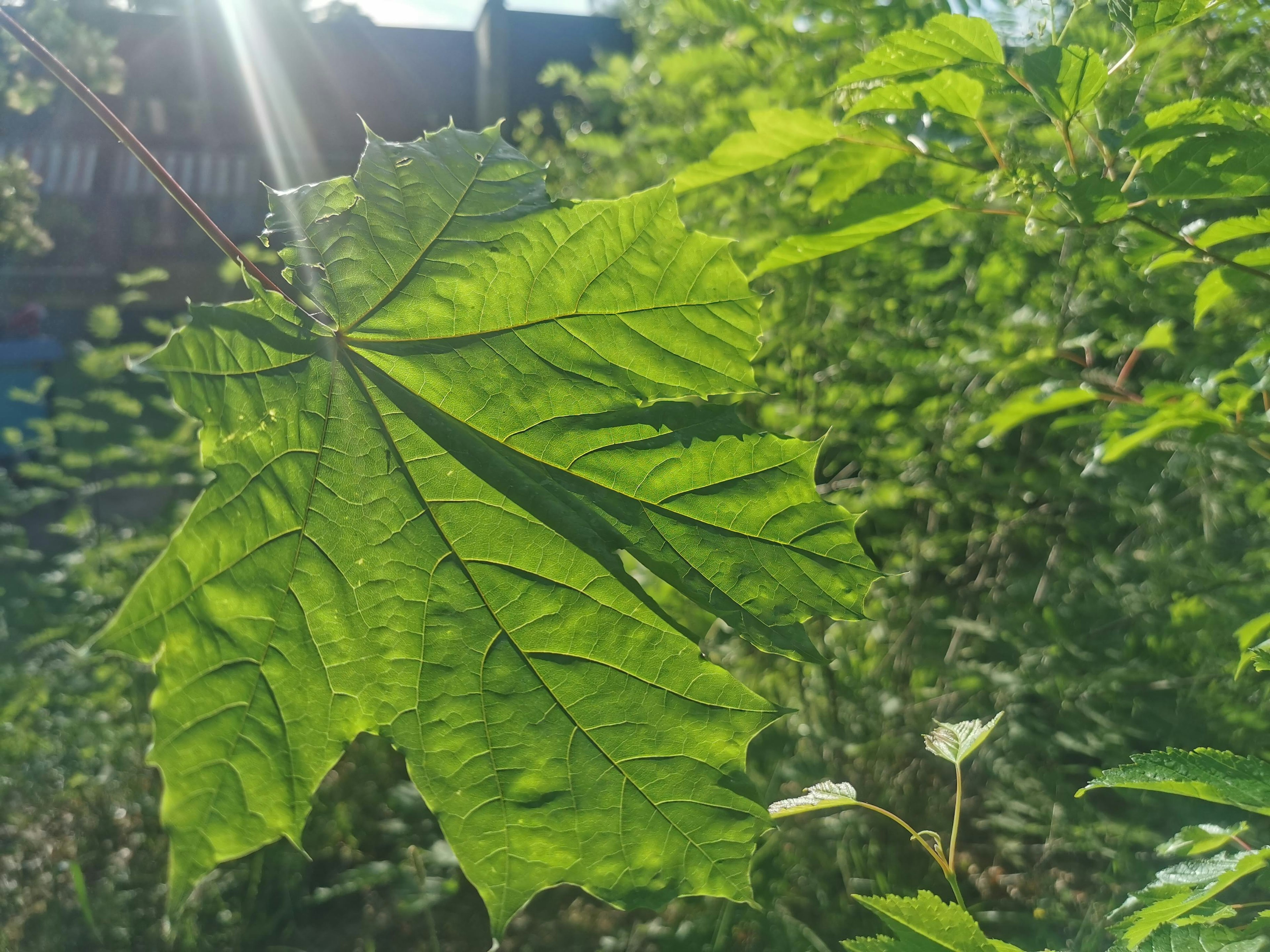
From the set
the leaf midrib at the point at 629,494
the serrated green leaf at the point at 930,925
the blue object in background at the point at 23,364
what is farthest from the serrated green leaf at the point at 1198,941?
the blue object in background at the point at 23,364

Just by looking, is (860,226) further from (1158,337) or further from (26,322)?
(26,322)

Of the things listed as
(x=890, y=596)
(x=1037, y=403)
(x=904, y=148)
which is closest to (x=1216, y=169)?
(x=904, y=148)

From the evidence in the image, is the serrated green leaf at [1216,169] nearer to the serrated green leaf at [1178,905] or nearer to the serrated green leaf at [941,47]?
the serrated green leaf at [941,47]

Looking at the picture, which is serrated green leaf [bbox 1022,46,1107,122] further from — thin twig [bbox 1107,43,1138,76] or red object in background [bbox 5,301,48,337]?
red object in background [bbox 5,301,48,337]

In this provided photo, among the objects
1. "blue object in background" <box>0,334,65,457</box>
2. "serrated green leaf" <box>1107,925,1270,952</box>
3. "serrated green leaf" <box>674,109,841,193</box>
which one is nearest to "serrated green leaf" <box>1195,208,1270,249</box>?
"serrated green leaf" <box>674,109,841,193</box>

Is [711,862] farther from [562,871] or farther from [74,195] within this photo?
[74,195]
